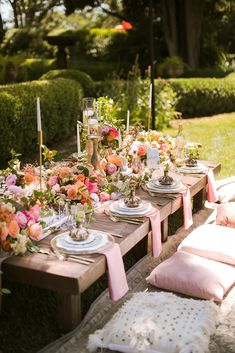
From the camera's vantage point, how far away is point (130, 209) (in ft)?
12.8

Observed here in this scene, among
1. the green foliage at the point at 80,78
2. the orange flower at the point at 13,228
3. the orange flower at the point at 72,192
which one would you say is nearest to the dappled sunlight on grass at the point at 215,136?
the green foliage at the point at 80,78

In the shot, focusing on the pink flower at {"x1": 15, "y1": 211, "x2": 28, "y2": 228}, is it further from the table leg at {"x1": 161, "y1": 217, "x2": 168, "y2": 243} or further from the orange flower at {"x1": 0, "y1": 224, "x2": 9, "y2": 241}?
the table leg at {"x1": 161, "y1": 217, "x2": 168, "y2": 243}

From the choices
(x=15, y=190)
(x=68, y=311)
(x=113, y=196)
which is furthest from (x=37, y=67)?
(x=68, y=311)

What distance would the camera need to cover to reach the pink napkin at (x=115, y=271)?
3.24 meters

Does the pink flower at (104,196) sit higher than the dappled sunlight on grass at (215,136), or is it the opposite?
the pink flower at (104,196)

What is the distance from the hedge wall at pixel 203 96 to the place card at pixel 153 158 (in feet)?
21.7

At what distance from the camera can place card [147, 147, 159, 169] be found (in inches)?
185

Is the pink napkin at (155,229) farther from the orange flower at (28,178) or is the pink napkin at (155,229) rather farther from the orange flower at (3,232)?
the orange flower at (3,232)

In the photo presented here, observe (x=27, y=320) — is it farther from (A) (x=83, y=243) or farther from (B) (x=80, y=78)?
(B) (x=80, y=78)

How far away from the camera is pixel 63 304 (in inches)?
126

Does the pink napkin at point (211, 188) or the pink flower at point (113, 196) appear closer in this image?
the pink flower at point (113, 196)

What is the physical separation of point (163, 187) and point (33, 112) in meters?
4.05

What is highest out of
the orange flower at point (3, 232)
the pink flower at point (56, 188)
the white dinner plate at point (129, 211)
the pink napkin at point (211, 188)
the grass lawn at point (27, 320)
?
the pink flower at point (56, 188)

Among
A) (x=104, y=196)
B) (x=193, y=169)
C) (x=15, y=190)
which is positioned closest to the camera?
(x=15, y=190)
